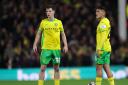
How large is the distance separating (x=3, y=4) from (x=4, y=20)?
1128 mm

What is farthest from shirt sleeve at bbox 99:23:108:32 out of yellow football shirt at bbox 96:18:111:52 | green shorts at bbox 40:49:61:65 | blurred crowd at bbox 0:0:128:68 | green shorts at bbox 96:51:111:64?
blurred crowd at bbox 0:0:128:68

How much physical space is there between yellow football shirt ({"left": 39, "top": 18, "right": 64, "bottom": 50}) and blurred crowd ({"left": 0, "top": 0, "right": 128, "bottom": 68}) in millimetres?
8006

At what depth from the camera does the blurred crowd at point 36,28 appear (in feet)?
68.9

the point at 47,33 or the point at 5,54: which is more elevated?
the point at 47,33

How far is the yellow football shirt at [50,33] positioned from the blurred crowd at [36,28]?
26.3 feet

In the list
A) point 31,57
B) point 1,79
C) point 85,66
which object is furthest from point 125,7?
point 1,79

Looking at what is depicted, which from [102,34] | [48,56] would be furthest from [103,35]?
[48,56]

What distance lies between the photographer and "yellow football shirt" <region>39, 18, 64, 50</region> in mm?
12828

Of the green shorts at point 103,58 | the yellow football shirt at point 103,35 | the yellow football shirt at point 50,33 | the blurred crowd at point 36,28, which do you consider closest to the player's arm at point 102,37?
the yellow football shirt at point 103,35

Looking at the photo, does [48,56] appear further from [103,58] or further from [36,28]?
[36,28]

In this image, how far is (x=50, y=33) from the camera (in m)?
12.9

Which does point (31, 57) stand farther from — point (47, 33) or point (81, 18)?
point (47, 33)

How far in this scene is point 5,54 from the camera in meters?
20.9

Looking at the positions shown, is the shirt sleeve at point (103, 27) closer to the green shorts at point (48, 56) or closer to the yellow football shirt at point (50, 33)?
the yellow football shirt at point (50, 33)
